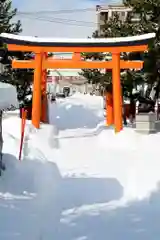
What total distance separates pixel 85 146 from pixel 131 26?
21.7ft

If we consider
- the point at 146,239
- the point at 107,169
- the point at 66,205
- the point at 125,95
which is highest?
the point at 146,239

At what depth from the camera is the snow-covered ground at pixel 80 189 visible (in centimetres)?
662

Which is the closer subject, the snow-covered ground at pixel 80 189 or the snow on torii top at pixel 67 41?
the snow-covered ground at pixel 80 189

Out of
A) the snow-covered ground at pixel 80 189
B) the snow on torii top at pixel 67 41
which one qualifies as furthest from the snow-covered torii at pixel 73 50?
the snow-covered ground at pixel 80 189

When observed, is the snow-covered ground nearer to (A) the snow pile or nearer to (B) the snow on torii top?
(A) the snow pile

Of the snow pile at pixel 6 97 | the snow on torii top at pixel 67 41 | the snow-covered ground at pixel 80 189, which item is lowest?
the snow-covered ground at pixel 80 189

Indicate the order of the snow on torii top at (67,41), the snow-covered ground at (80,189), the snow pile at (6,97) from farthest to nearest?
the snow on torii top at (67,41) < the snow-covered ground at (80,189) < the snow pile at (6,97)

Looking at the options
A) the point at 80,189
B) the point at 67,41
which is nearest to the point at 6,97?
the point at 80,189

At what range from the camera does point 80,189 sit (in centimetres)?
916

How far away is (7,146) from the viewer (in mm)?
11555

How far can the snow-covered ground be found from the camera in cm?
662

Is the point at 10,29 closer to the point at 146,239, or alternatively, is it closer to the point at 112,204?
the point at 112,204

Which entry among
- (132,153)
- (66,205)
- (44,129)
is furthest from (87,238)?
(44,129)

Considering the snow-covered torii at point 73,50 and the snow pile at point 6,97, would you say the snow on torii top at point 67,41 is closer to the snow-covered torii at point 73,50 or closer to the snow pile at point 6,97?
the snow-covered torii at point 73,50
